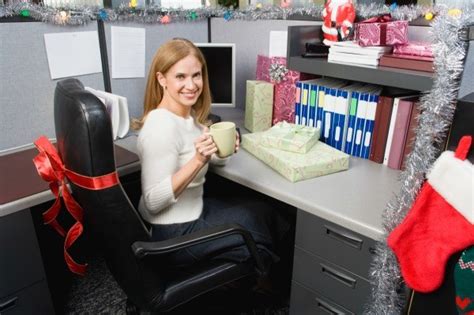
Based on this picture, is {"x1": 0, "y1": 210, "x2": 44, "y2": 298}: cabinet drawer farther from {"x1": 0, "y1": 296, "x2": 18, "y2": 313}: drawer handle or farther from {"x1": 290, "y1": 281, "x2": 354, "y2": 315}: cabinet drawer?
{"x1": 290, "y1": 281, "x2": 354, "y2": 315}: cabinet drawer

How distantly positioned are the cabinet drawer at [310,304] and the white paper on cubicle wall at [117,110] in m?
0.82

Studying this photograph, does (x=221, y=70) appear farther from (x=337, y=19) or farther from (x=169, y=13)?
(x=337, y=19)

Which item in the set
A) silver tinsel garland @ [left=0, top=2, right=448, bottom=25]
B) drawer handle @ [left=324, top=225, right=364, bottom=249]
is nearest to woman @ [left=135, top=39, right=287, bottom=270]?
drawer handle @ [left=324, top=225, right=364, bottom=249]

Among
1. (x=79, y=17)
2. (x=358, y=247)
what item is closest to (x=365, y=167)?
(x=358, y=247)

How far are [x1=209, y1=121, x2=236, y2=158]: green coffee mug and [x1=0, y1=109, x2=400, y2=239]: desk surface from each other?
0.66 feet

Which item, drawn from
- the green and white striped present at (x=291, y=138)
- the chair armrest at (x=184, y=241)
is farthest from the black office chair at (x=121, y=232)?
the green and white striped present at (x=291, y=138)

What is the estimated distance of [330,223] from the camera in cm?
101

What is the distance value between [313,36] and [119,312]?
128 centimetres

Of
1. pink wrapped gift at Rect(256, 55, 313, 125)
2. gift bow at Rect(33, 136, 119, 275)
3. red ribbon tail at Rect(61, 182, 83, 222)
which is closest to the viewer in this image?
gift bow at Rect(33, 136, 119, 275)

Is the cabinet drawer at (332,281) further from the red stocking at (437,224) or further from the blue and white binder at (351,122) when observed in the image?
the blue and white binder at (351,122)

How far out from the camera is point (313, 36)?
1.44m

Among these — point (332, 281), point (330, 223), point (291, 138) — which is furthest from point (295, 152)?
point (332, 281)

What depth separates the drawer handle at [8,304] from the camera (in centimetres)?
106

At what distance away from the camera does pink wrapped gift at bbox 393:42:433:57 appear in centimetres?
112
